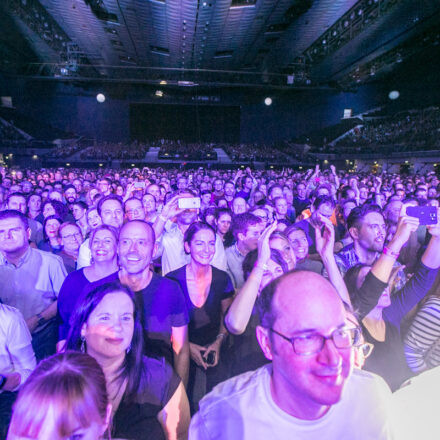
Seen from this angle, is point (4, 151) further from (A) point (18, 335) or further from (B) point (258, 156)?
(A) point (18, 335)

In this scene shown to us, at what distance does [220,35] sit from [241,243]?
13.5 m

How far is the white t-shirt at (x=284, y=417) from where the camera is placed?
1052mm

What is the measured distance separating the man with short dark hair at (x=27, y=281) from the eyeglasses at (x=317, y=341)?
199cm

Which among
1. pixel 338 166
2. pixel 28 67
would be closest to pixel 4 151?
pixel 28 67

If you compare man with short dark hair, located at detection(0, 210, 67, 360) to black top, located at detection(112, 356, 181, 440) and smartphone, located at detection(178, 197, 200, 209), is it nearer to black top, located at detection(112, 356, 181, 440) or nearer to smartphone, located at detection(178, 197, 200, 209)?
smartphone, located at detection(178, 197, 200, 209)

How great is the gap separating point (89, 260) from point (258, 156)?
72.5 feet

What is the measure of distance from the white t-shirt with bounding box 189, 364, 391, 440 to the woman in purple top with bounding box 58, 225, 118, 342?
1197 millimetres

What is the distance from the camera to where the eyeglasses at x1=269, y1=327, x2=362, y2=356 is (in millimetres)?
1019

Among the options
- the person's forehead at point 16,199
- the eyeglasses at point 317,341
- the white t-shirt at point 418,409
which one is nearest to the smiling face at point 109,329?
the eyeglasses at point 317,341

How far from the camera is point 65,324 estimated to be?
212cm

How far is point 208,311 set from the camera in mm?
2344

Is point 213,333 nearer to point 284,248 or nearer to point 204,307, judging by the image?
point 204,307

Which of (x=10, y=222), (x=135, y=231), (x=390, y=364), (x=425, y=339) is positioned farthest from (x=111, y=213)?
(x=425, y=339)

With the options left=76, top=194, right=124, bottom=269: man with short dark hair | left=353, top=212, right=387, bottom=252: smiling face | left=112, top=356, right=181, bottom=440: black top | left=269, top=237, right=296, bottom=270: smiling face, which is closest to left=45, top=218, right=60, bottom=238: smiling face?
left=76, top=194, right=124, bottom=269: man with short dark hair
